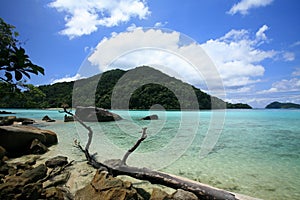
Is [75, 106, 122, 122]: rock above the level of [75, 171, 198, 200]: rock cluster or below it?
above

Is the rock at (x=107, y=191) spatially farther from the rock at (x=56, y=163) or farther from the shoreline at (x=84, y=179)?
the rock at (x=56, y=163)

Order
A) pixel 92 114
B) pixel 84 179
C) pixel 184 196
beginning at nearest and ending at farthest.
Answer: pixel 184 196, pixel 84 179, pixel 92 114

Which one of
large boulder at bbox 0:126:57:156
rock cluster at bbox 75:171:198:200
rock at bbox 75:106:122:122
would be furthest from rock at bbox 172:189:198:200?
rock at bbox 75:106:122:122

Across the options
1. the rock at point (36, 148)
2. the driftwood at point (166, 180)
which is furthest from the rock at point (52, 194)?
the rock at point (36, 148)

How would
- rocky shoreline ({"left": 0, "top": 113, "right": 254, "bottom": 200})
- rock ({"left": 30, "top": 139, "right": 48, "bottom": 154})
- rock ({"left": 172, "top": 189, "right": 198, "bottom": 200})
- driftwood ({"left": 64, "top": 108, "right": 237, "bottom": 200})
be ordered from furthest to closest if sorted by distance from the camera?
rock ({"left": 30, "top": 139, "right": 48, "bottom": 154}) < driftwood ({"left": 64, "top": 108, "right": 237, "bottom": 200}) < rock ({"left": 172, "top": 189, "right": 198, "bottom": 200}) < rocky shoreline ({"left": 0, "top": 113, "right": 254, "bottom": 200})

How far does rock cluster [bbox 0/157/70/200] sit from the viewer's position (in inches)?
108

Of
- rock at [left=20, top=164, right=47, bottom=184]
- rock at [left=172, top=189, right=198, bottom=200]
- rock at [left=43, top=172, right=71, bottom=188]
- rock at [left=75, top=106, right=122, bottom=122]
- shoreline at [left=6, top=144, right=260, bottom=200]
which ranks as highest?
rock at [left=75, top=106, right=122, bottom=122]

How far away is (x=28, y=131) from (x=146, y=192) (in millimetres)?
5576

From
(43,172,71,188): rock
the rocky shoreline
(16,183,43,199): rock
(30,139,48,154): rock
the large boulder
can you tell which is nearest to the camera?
(16,183,43,199): rock

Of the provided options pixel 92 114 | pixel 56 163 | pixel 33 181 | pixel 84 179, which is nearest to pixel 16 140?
pixel 56 163

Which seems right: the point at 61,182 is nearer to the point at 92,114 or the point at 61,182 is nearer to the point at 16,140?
the point at 16,140

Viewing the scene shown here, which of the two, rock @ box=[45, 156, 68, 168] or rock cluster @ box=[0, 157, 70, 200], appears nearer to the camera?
rock cluster @ box=[0, 157, 70, 200]

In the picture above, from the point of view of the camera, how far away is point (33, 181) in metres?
3.57

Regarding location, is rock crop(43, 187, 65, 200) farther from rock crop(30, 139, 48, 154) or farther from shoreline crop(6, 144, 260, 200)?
rock crop(30, 139, 48, 154)
